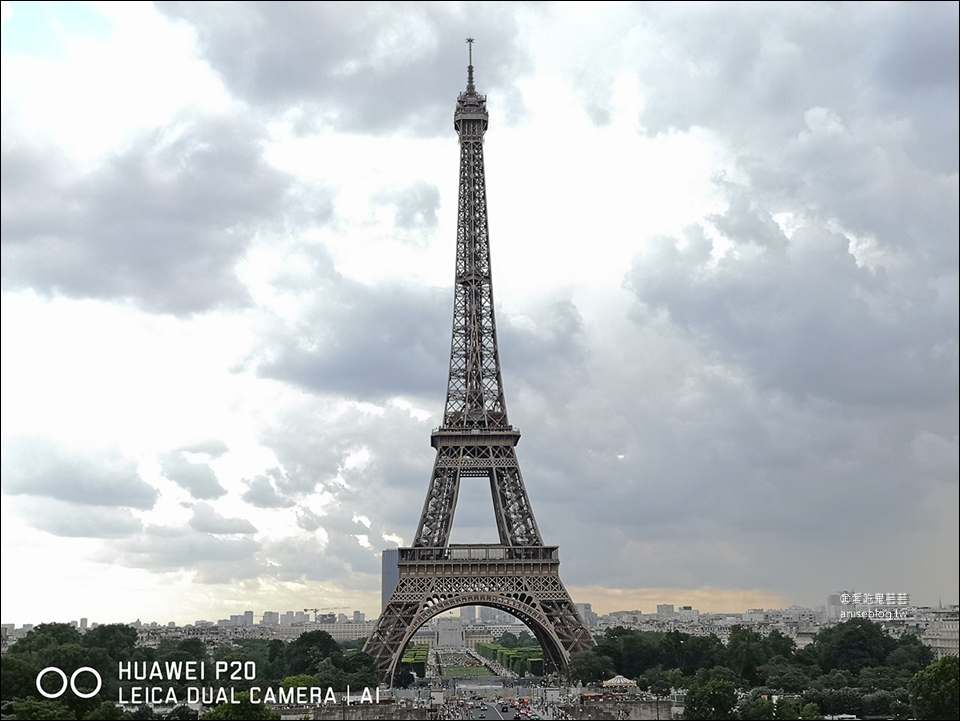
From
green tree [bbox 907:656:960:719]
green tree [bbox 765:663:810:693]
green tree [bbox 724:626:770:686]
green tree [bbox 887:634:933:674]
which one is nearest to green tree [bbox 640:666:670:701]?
green tree [bbox 724:626:770:686]

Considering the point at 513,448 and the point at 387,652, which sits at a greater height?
the point at 513,448

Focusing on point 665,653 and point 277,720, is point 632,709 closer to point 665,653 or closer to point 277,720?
point 277,720

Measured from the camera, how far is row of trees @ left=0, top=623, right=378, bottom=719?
6619 cm

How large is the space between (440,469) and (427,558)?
7378 mm

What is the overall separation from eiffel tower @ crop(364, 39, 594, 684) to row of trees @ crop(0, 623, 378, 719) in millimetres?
6716

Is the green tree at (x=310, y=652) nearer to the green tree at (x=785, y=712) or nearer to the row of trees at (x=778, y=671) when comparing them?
the row of trees at (x=778, y=671)

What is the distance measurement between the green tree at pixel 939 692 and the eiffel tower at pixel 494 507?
3006 centimetres

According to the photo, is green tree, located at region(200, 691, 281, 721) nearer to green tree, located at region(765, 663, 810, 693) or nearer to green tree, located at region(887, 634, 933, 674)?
green tree, located at region(765, 663, 810, 693)

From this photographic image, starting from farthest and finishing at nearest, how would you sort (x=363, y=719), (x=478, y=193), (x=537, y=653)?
(x=537, y=653) → (x=478, y=193) → (x=363, y=719)

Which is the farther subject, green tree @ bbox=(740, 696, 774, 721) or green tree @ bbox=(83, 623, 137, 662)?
green tree @ bbox=(83, 623, 137, 662)

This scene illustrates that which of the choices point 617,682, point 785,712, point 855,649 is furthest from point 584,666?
point 855,649

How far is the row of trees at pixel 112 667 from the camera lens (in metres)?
66.2

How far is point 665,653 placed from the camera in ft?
→ 367

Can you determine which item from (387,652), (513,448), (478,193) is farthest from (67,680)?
(478,193)
